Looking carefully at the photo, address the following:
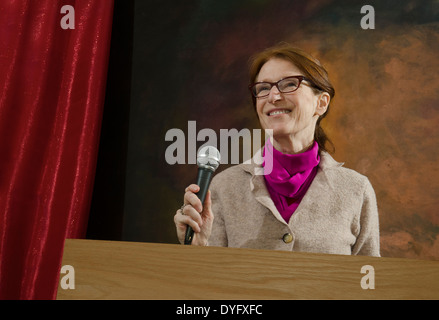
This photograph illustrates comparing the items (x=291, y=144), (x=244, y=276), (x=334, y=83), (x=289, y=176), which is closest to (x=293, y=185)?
(x=289, y=176)

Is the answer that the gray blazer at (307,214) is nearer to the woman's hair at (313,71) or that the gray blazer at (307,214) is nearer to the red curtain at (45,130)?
the woman's hair at (313,71)

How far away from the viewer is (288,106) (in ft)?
4.15

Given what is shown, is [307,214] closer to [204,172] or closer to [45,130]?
[204,172]

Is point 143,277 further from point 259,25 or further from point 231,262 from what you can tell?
point 259,25

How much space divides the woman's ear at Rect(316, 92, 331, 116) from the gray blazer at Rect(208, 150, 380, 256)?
14 centimetres

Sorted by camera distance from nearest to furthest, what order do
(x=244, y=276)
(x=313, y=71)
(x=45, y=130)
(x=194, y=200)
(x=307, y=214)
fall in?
(x=244, y=276) < (x=194, y=200) < (x=307, y=214) < (x=313, y=71) < (x=45, y=130)

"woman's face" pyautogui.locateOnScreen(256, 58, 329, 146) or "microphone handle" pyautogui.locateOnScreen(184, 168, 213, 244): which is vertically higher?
"woman's face" pyautogui.locateOnScreen(256, 58, 329, 146)

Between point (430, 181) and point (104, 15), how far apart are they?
1.27 m

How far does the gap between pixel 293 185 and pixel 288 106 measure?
25 centimetres

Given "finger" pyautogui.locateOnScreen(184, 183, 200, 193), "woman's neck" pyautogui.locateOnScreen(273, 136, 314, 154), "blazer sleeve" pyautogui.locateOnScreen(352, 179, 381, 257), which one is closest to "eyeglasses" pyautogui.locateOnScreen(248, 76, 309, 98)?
"woman's neck" pyautogui.locateOnScreen(273, 136, 314, 154)

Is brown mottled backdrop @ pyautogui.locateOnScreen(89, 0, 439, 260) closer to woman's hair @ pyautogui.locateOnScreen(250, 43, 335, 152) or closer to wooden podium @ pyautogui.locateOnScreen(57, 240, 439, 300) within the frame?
woman's hair @ pyautogui.locateOnScreen(250, 43, 335, 152)

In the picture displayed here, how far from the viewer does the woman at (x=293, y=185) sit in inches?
46.6

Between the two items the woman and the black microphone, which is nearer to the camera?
the black microphone

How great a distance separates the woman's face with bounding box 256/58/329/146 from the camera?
4.15ft
